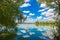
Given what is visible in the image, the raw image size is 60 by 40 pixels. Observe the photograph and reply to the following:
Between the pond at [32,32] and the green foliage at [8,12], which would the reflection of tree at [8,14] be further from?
the pond at [32,32]

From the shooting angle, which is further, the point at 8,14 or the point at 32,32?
the point at 32,32

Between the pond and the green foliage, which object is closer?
the green foliage

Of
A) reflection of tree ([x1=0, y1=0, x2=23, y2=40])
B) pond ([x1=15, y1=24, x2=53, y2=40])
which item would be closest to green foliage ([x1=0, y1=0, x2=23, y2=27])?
reflection of tree ([x1=0, y1=0, x2=23, y2=40])

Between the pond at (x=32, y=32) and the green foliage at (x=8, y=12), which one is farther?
the pond at (x=32, y=32)

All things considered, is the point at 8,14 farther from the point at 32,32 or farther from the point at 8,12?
the point at 32,32

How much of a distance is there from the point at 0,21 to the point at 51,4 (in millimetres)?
1033

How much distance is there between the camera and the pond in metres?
4.14

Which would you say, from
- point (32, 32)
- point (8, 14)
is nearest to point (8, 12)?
point (8, 14)

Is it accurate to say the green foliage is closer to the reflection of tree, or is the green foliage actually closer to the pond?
the reflection of tree

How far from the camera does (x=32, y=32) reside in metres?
4.14

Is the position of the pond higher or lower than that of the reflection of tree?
lower

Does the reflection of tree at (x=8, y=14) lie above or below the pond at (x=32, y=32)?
above

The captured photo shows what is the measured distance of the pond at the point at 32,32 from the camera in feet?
13.6

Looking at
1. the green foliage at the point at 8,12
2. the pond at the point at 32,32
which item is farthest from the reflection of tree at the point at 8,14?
the pond at the point at 32,32
